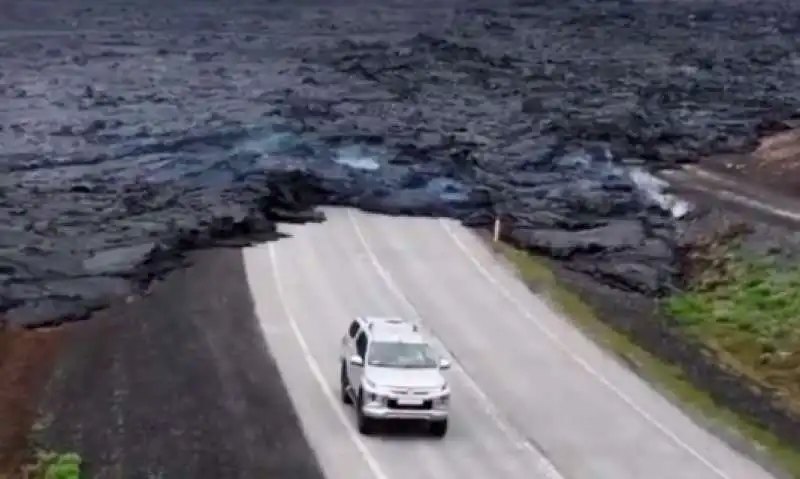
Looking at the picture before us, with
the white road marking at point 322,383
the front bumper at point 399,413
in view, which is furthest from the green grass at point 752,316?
the white road marking at point 322,383

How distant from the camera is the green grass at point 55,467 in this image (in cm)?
2555

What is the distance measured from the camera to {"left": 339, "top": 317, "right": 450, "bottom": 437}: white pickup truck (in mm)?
26875

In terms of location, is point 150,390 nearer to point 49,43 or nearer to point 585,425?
point 585,425

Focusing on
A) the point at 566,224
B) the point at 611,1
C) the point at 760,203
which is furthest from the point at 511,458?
the point at 611,1

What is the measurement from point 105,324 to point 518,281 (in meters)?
13.0

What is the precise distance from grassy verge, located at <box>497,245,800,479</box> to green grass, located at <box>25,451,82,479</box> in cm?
1451

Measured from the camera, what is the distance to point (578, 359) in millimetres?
34219

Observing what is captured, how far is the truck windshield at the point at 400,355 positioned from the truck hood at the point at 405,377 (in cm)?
15

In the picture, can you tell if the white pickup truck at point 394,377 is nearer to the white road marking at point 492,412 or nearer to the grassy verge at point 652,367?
the white road marking at point 492,412

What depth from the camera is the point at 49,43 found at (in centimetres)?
10356

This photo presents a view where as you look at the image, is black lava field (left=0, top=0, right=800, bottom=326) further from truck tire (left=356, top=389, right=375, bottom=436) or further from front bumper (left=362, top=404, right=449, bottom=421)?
front bumper (left=362, top=404, right=449, bottom=421)

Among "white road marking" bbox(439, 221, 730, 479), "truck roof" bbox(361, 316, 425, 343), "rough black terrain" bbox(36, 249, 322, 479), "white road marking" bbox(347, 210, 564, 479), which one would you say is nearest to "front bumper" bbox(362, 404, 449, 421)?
"rough black terrain" bbox(36, 249, 322, 479)

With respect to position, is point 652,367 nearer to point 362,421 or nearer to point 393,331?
point 393,331

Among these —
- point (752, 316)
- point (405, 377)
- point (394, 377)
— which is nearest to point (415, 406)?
point (405, 377)
